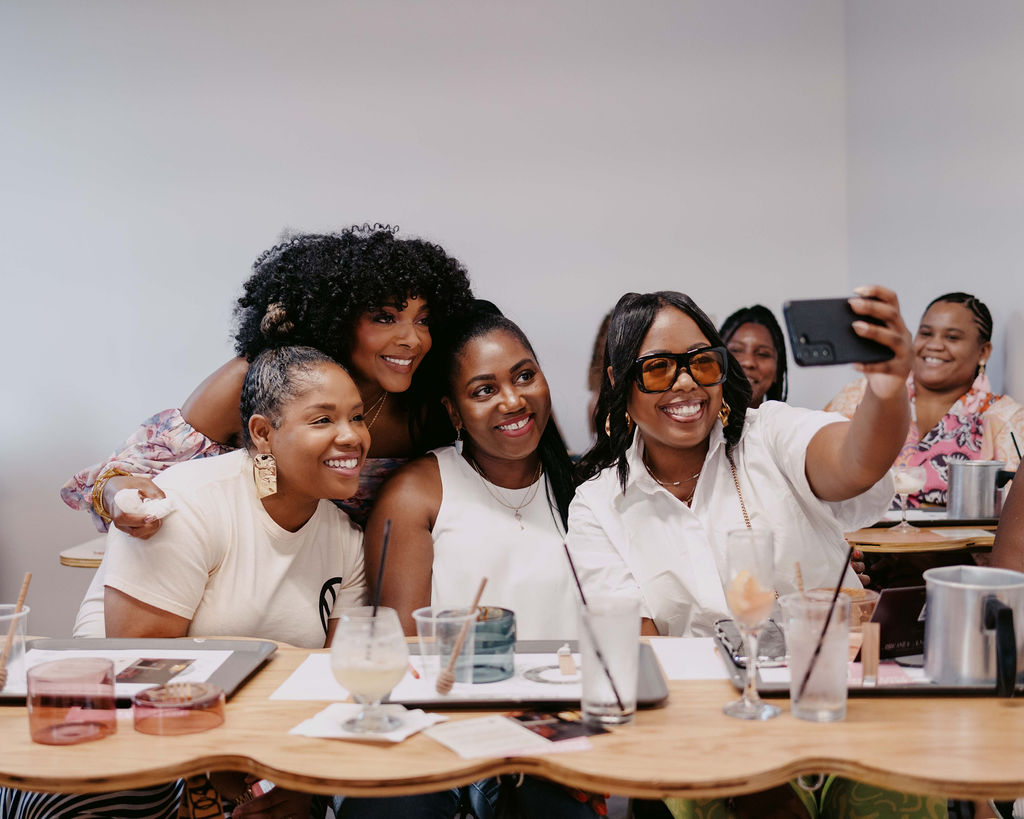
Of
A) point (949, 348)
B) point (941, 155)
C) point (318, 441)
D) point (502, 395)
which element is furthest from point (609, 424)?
point (941, 155)

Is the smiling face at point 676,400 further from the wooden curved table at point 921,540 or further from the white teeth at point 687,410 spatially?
the wooden curved table at point 921,540

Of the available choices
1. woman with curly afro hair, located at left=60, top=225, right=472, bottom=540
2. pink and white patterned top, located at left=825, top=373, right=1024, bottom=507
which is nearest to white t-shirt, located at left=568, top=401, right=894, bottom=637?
woman with curly afro hair, located at left=60, top=225, right=472, bottom=540

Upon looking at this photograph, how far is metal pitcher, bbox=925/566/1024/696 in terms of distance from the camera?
4.66 feet

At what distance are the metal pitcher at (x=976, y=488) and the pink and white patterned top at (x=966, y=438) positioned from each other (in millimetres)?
429

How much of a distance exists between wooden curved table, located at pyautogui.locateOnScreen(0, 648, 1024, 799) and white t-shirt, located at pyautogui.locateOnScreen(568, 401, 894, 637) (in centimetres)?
64

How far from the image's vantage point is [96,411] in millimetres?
5301

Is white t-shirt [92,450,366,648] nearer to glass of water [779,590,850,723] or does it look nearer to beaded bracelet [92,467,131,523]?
beaded bracelet [92,467,131,523]

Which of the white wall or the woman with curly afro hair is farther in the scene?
the white wall

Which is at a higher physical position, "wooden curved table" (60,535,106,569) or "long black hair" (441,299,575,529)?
"long black hair" (441,299,575,529)

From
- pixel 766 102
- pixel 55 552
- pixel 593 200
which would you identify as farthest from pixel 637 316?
pixel 55 552

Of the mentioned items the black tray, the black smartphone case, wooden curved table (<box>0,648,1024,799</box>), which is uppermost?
the black smartphone case

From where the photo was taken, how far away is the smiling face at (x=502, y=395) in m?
2.39

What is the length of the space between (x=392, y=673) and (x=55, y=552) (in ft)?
14.9

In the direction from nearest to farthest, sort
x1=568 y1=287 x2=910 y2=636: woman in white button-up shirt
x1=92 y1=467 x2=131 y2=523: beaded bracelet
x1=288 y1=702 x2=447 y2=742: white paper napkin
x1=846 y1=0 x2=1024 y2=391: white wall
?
x1=288 y1=702 x2=447 y2=742: white paper napkin, x1=568 y1=287 x2=910 y2=636: woman in white button-up shirt, x1=92 y1=467 x2=131 y2=523: beaded bracelet, x1=846 y1=0 x2=1024 y2=391: white wall
